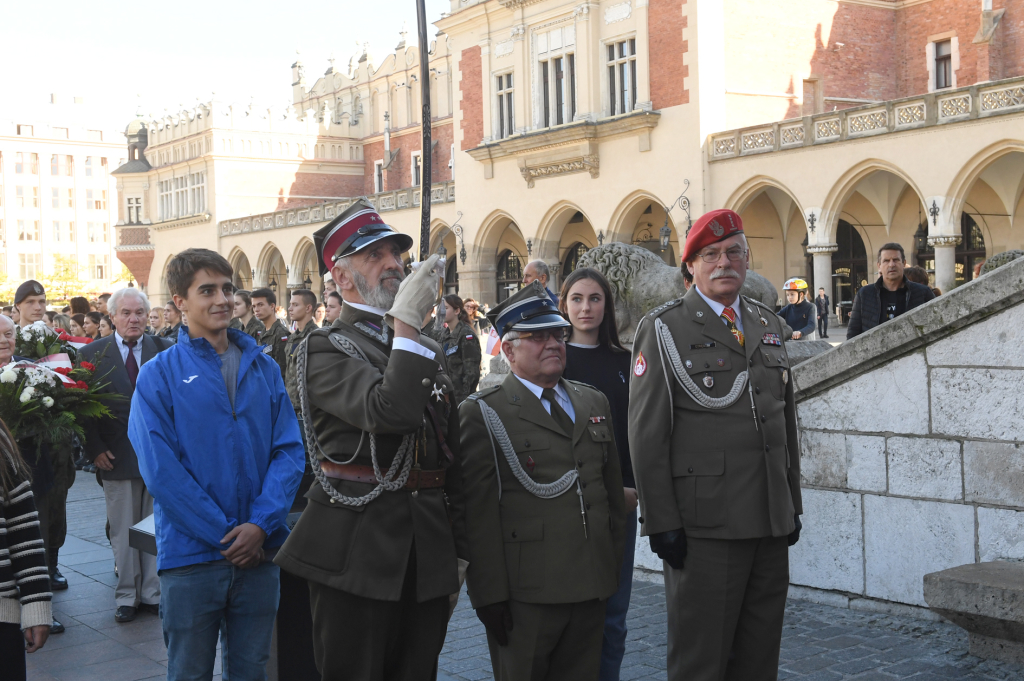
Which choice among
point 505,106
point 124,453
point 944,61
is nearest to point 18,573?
point 124,453

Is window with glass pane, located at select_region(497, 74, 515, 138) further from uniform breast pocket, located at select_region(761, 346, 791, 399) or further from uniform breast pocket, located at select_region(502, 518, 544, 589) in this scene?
uniform breast pocket, located at select_region(502, 518, 544, 589)

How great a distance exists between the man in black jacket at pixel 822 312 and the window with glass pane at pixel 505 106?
11.0m

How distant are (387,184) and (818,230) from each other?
27.7 m

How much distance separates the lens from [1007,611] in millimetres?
4273

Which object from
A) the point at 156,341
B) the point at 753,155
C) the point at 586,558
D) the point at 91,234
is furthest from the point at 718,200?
the point at 91,234

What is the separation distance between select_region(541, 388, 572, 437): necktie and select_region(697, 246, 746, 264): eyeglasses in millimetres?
796

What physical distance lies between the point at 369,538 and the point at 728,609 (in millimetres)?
1332

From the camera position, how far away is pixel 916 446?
518cm

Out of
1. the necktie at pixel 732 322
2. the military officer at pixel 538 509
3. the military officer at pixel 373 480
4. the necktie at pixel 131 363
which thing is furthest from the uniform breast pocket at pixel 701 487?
the necktie at pixel 131 363

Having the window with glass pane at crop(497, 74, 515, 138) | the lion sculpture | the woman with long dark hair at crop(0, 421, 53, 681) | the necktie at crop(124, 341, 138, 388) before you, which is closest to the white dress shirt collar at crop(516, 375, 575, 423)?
the woman with long dark hair at crop(0, 421, 53, 681)

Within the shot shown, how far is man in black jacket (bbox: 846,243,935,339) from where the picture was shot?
6.66 metres

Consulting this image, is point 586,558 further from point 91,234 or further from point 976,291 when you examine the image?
point 91,234

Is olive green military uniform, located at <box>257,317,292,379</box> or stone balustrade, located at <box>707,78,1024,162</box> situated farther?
stone balustrade, located at <box>707,78,1024,162</box>

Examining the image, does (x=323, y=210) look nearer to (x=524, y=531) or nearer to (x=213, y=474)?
(x=213, y=474)
